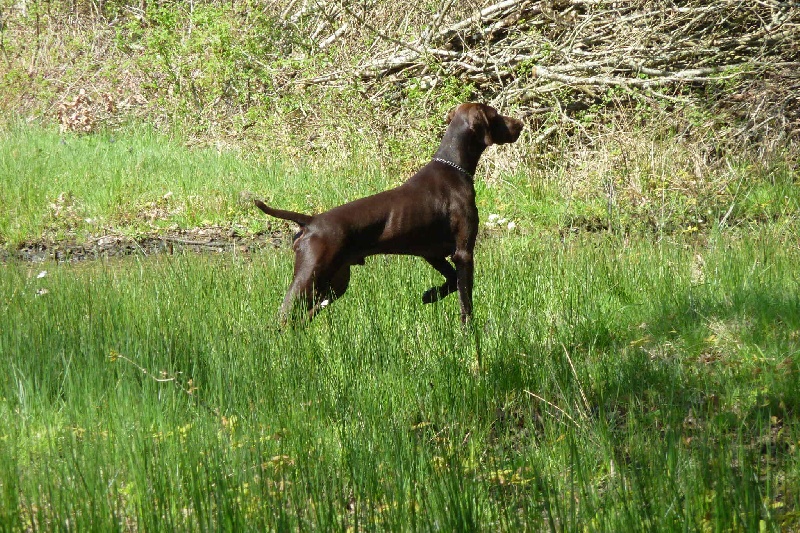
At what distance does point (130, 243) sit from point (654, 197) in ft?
17.2

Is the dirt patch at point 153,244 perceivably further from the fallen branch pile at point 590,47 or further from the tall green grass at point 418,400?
the fallen branch pile at point 590,47

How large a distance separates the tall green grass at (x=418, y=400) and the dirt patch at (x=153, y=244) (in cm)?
257

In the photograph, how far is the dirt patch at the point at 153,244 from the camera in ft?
30.8

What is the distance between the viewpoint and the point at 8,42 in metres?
17.9

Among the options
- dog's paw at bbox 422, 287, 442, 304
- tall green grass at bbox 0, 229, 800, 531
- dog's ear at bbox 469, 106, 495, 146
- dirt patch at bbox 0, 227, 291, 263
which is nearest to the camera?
tall green grass at bbox 0, 229, 800, 531

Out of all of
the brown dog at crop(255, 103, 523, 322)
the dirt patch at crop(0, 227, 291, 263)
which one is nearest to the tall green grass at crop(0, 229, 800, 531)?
the brown dog at crop(255, 103, 523, 322)

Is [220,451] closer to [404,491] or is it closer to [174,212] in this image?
[404,491]

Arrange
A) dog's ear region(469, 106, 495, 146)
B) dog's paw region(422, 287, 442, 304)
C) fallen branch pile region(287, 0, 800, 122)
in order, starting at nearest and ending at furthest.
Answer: dog's paw region(422, 287, 442, 304) < dog's ear region(469, 106, 495, 146) < fallen branch pile region(287, 0, 800, 122)

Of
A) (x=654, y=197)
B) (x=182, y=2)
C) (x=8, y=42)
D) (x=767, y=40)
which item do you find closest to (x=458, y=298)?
(x=654, y=197)

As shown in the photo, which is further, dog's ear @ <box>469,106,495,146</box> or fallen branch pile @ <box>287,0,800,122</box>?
fallen branch pile @ <box>287,0,800,122</box>

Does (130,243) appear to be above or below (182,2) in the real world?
below

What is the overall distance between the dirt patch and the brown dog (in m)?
3.51

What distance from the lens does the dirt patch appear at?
9391 mm

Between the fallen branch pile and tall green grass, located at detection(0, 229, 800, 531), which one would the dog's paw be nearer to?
tall green grass, located at detection(0, 229, 800, 531)
